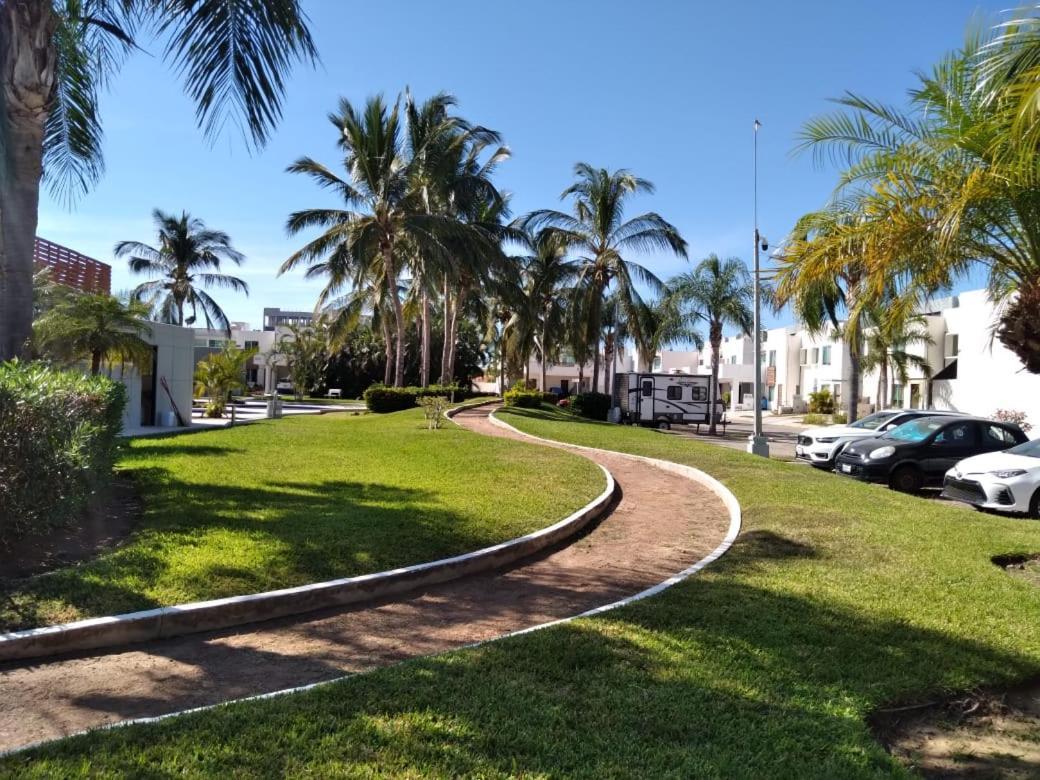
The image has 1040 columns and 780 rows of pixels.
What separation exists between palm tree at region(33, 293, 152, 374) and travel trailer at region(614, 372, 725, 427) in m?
20.0

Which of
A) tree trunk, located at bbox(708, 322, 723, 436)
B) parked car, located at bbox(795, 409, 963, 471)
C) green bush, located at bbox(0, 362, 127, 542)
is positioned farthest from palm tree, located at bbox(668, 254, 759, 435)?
green bush, located at bbox(0, 362, 127, 542)

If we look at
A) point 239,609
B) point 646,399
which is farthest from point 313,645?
point 646,399

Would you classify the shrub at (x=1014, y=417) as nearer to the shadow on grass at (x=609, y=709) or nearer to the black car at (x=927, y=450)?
the black car at (x=927, y=450)

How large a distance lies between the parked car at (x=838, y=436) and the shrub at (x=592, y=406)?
15786 millimetres

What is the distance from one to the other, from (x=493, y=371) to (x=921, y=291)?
62045 millimetres

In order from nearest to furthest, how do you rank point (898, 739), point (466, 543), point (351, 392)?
point (898, 739)
point (466, 543)
point (351, 392)

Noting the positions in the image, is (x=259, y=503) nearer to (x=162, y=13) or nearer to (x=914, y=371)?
(x=162, y=13)

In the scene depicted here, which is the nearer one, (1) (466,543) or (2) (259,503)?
(1) (466,543)

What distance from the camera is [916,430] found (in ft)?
47.1

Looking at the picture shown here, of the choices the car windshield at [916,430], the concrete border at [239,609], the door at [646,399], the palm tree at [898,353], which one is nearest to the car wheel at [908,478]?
the car windshield at [916,430]

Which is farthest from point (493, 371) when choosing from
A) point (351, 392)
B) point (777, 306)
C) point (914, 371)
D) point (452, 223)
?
point (777, 306)

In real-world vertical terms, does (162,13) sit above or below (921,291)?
above

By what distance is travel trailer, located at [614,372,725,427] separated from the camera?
108 ft

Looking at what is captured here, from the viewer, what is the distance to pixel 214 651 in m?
4.68
